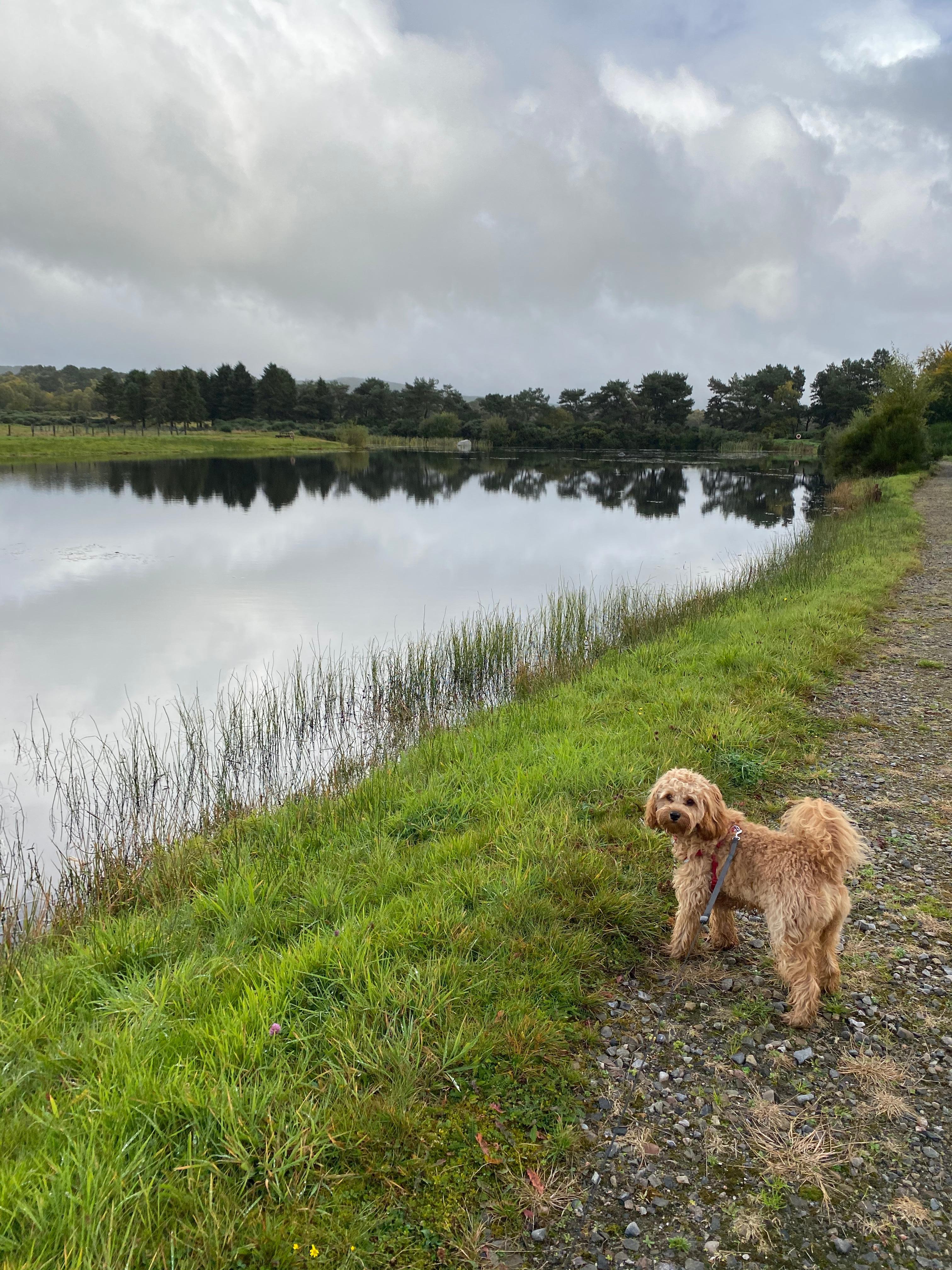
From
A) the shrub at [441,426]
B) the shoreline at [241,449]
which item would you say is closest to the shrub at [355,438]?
the shoreline at [241,449]

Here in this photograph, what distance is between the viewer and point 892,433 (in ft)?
127

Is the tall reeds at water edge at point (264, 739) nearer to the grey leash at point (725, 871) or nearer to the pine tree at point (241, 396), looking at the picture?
the grey leash at point (725, 871)

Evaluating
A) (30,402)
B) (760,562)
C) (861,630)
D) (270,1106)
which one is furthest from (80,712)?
(30,402)

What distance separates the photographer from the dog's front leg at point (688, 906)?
12.1 ft

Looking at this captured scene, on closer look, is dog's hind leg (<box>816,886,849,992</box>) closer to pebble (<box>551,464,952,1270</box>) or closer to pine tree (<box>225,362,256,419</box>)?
pebble (<box>551,464,952,1270</box>)

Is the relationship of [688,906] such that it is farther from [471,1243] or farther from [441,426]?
[441,426]

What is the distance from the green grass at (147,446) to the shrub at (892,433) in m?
51.3

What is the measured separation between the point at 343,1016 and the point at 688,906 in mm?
1854

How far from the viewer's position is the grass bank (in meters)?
2.29

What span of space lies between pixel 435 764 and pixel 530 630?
18.0 ft

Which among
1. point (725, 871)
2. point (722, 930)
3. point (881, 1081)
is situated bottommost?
point (881, 1081)

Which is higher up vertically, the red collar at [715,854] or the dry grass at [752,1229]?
the red collar at [715,854]

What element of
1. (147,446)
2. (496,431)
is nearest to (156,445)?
(147,446)

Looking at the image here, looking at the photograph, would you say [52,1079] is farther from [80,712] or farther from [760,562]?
[760,562]
